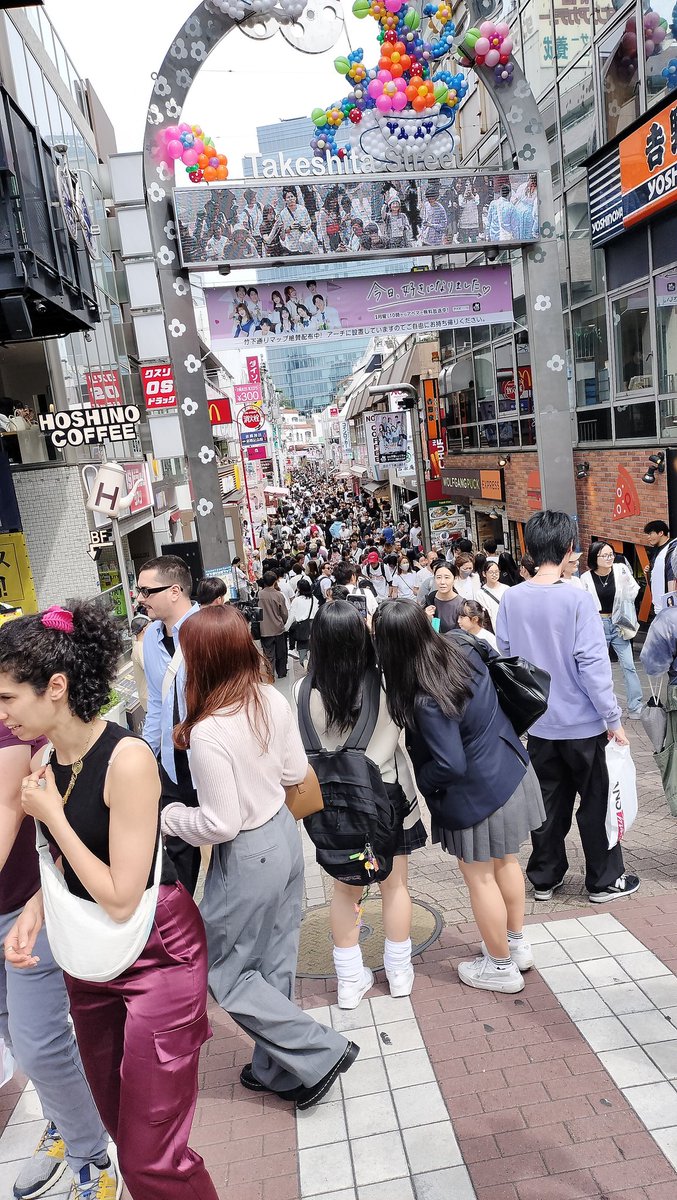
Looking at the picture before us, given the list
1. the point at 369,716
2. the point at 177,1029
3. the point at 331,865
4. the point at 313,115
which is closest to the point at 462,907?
the point at 331,865

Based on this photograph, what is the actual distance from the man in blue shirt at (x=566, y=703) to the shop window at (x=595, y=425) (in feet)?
29.0

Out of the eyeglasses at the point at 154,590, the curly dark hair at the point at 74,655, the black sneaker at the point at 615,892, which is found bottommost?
the black sneaker at the point at 615,892

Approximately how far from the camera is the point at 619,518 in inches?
445

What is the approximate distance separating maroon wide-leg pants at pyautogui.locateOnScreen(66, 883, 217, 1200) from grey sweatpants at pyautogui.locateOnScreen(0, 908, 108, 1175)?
1.17 ft

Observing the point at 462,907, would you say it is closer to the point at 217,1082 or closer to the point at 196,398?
the point at 217,1082

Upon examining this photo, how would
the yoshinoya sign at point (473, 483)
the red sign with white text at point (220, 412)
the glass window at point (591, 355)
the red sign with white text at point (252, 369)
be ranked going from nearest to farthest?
1. the glass window at point (591, 355)
2. the yoshinoya sign at point (473, 483)
3. the red sign with white text at point (220, 412)
4. the red sign with white text at point (252, 369)

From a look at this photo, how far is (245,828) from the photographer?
281cm

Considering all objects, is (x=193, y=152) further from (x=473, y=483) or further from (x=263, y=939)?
(x=473, y=483)

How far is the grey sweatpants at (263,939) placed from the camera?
9.21ft

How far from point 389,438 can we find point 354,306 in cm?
852

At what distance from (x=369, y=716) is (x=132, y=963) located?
4.51 feet

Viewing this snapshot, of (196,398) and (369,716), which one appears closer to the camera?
(369,716)

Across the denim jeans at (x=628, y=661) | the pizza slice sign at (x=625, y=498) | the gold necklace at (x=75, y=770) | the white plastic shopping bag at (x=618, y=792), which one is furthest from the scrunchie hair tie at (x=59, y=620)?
the pizza slice sign at (x=625, y=498)

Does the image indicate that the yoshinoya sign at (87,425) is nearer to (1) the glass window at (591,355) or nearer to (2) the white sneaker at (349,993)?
(2) the white sneaker at (349,993)
